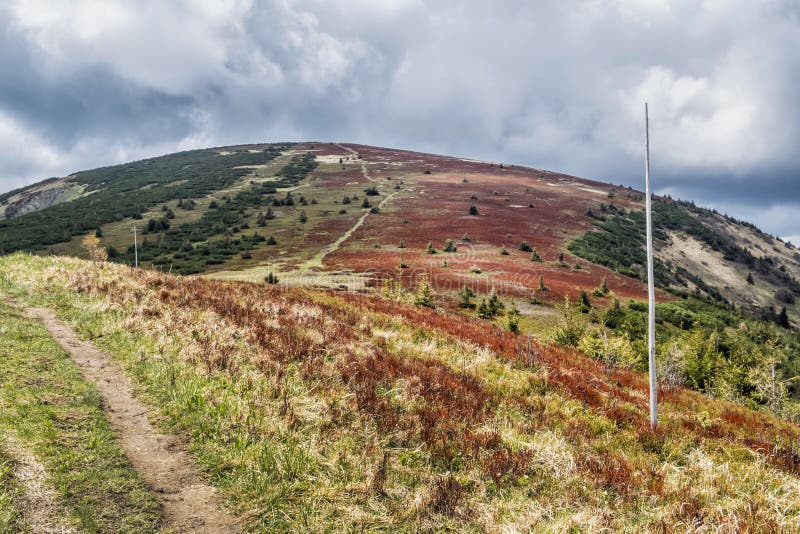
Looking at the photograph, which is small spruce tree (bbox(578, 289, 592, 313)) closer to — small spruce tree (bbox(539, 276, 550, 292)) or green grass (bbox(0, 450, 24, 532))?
small spruce tree (bbox(539, 276, 550, 292))

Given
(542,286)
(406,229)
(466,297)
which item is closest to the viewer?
(466,297)

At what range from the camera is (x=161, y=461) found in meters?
4.71

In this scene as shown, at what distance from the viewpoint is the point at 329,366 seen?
792 cm

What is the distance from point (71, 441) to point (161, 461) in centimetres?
105

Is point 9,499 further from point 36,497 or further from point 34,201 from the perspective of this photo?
point 34,201

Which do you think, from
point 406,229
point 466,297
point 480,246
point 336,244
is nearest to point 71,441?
point 466,297

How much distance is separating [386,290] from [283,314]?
19.7 m

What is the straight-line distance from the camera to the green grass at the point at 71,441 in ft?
12.3

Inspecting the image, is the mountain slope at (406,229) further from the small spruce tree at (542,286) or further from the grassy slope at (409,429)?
the grassy slope at (409,429)

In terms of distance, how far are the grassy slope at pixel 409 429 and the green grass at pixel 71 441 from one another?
74cm

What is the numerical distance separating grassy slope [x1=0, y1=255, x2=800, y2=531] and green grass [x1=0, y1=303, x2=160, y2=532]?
29.3 inches

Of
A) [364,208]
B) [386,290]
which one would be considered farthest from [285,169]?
[386,290]

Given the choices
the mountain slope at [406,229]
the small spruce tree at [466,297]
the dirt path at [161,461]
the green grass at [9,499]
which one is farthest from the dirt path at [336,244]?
the green grass at [9,499]

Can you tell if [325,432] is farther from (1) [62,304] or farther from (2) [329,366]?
(1) [62,304]
